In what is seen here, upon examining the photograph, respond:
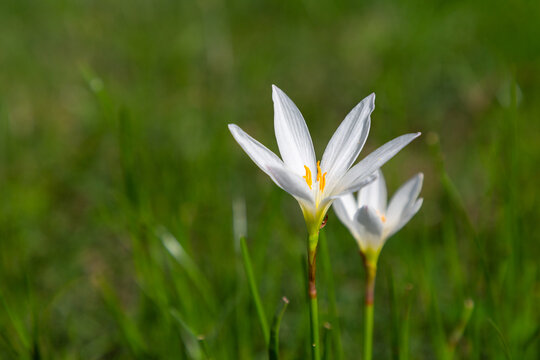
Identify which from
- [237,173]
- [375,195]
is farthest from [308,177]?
[237,173]

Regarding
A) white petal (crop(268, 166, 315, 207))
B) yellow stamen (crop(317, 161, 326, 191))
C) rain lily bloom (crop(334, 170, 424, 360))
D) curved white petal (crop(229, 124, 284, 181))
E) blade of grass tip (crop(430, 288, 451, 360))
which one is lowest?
blade of grass tip (crop(430, 288, 451, 360))

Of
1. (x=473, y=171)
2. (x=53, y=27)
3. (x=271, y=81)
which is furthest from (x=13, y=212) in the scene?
(x=53, y=27)

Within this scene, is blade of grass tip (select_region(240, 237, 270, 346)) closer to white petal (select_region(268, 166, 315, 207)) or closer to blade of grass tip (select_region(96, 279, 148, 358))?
white petal (select_region(268, 166, 315, 207))

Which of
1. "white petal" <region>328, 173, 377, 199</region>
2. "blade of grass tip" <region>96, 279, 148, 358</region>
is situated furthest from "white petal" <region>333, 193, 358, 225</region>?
"blade of grass tip" <region>96, 279, 148, 358</region>

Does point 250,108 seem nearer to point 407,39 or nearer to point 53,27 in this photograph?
point 407,39

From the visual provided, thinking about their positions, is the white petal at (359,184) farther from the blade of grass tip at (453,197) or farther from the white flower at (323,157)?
the blade of grass tip at (453,197)

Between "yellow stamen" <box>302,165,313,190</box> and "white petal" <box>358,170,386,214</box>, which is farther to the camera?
"white petal" <box>358,170,386,214</box>
